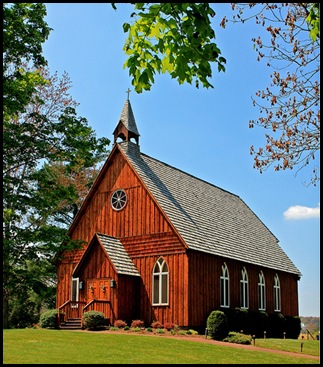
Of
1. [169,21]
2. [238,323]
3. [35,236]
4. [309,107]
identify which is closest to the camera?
[169,21]

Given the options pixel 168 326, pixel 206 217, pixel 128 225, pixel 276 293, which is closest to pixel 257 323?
pixel 276 293

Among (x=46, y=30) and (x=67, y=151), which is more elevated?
(x=46, y=30)

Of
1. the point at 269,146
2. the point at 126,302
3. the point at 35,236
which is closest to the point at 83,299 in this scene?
the point at 126,302

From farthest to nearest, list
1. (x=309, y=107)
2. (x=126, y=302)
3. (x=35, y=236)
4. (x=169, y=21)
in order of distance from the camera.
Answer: (x=126, y=302) < (x=35, y=236) < (x=309, y=107) < (x=169, y=21)

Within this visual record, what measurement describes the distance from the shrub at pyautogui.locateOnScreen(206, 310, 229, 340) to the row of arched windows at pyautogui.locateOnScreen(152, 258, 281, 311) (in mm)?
2859

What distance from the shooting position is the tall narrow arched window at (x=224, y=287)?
96.5ft

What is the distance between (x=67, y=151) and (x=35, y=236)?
4.07 metres

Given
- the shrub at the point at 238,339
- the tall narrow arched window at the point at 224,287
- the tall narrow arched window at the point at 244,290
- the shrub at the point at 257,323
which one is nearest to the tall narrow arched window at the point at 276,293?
the shrub at the point at 257,323

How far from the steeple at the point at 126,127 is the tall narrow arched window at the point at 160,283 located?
8895mm

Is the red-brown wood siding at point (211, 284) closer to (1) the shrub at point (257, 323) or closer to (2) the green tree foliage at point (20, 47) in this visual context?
(1) the shrub at point (257, 323)

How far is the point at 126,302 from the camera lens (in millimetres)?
26891

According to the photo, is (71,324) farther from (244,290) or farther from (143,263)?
(244,290)

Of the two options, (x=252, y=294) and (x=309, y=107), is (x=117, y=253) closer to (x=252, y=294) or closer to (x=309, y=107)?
(x=252, y=294)

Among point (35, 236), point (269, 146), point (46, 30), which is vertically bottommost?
point (35, 236)
